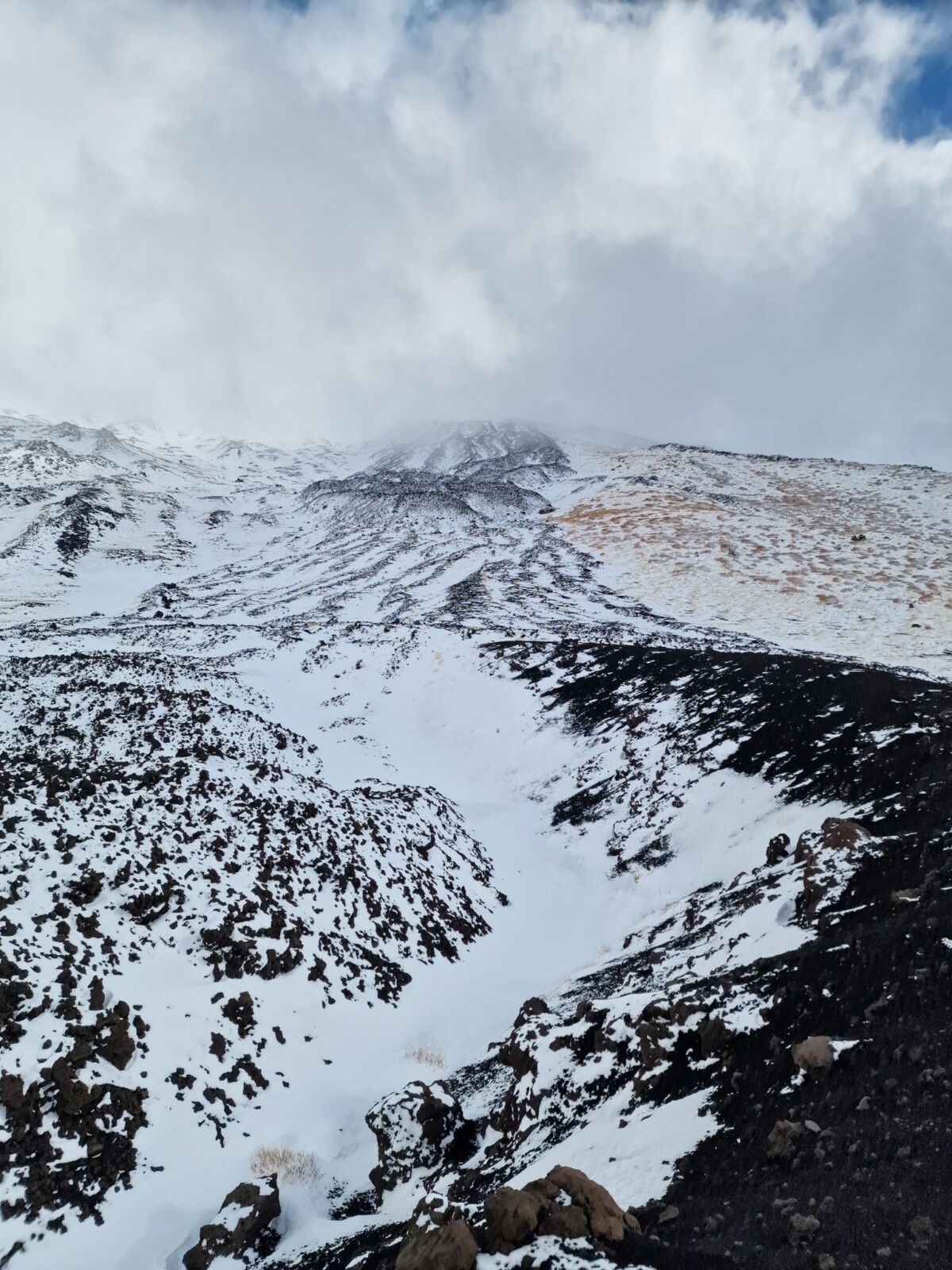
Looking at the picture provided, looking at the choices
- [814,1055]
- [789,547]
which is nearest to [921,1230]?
[814,1055]

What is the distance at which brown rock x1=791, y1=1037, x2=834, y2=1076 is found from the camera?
255 inches

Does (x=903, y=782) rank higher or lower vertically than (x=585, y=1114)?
higher

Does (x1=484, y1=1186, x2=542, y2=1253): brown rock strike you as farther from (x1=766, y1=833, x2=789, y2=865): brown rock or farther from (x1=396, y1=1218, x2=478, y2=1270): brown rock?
(x1=766, y1=833, x2=789, y2=865): brown rock

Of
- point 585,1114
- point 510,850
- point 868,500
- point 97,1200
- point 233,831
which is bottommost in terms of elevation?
point 585,1114

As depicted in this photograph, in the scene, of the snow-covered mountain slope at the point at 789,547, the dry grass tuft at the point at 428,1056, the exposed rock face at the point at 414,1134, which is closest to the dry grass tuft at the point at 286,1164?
the exposed rock face at the point at 414,1134

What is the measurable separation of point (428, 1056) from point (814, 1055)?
7.75m

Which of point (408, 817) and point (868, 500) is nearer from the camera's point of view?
point (408, 817)

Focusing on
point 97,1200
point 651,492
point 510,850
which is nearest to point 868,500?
point 651,492

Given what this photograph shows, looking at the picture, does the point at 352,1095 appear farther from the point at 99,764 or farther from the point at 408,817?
the point at 99,764

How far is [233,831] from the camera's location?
1574 cm

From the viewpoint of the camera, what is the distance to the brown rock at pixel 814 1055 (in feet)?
21.3

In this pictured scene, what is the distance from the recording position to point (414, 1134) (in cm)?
877

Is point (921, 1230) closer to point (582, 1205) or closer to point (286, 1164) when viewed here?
point (582, 1205)

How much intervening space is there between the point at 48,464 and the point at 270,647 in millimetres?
99338
